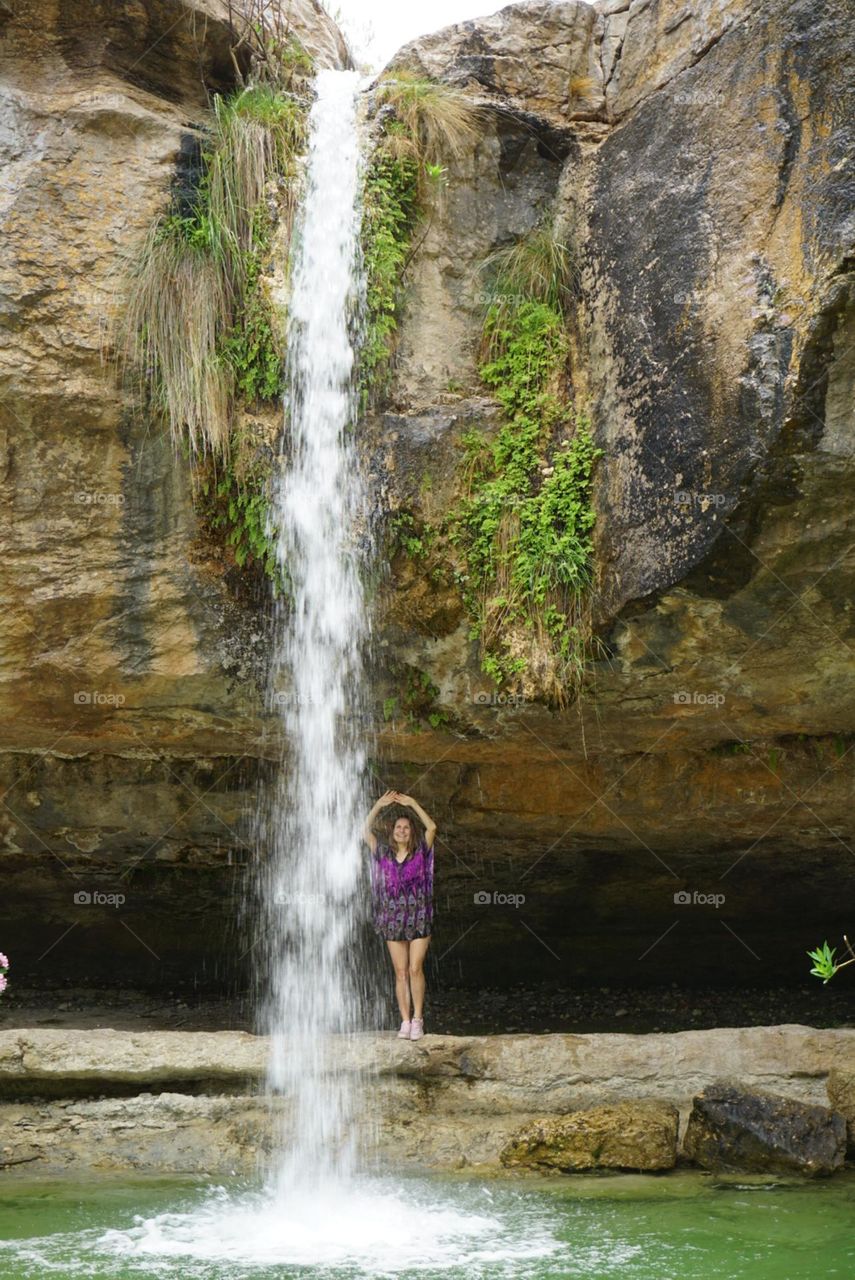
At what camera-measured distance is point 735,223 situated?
5.94 meters

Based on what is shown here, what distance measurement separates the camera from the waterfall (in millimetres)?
7008

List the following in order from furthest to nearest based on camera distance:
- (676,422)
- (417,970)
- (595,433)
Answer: (417,970) → (595,433) → (676,422)

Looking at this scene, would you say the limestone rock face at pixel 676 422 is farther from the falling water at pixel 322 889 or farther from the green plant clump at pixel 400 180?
the falling water at pixel 322 889

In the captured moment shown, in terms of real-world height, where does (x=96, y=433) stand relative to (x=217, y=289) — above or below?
below

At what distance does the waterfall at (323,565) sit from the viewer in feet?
23.0

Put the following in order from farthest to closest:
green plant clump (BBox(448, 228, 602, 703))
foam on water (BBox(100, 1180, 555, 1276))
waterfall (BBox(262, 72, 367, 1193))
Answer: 1. waterfall (BBox(262, 72, 367, 1193))
2. green plant clump (BBox(448, 228, 602, 703))
3. foam on water (BBox(100, 1180, 555, 1276))

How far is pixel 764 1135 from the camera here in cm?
587

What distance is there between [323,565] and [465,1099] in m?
3.25

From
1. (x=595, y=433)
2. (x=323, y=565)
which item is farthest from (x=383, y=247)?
(x=323, y=565)

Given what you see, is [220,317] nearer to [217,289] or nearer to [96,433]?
[217,289]

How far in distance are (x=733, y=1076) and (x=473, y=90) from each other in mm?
6329

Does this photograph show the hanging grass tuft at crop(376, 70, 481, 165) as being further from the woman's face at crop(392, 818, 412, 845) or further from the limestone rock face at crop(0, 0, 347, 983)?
the woman's face at crop(392, 818, 412, 845)

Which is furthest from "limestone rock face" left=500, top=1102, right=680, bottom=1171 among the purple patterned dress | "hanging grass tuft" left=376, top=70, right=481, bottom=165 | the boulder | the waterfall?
"hanging grass tuft" left=376, top=70, right=481, bottom=165

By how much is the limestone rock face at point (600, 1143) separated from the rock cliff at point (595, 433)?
2.40m
